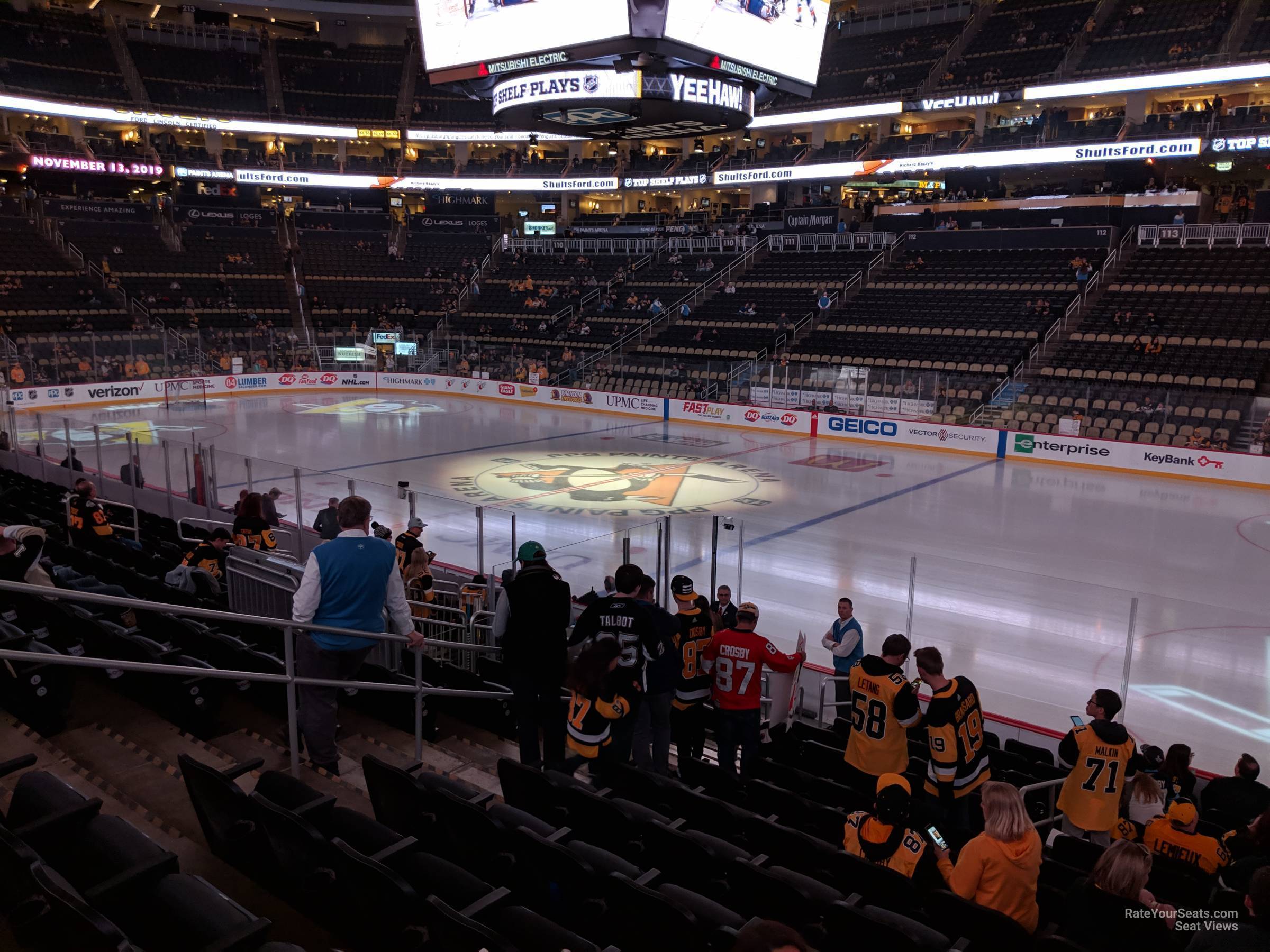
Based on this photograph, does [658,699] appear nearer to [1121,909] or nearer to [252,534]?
[1121,909]

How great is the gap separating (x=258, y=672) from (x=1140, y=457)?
22560mm

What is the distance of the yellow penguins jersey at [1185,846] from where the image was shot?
4.64 metres

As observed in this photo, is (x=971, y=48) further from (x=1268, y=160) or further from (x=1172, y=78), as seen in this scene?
(x=1268, y=160)

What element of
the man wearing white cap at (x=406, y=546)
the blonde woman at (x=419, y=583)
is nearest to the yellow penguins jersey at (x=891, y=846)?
the blonde woman at (x=419, y=583)

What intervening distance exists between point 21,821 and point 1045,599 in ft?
27.7

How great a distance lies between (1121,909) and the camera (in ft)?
11.0

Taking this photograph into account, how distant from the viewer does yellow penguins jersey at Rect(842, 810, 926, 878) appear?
4051mm

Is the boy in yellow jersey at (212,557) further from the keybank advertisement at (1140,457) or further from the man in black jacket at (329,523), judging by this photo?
the keybank advertisement at (1140,457)

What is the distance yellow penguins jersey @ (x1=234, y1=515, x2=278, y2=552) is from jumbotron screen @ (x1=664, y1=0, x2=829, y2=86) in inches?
306

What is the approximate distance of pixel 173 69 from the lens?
49.3 m

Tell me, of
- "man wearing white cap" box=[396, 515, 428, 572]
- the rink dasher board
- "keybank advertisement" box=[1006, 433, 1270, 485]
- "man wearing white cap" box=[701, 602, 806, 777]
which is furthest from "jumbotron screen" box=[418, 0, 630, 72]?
"keybank advertisement" box=[1006, 433, 1270, 485]

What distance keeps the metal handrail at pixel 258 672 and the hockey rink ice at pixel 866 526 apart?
4.29m

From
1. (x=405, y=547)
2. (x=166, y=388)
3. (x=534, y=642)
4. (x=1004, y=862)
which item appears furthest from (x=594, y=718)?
(x=166, y=388)

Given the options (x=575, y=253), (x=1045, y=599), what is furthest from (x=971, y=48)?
(x=1045, y=599)
